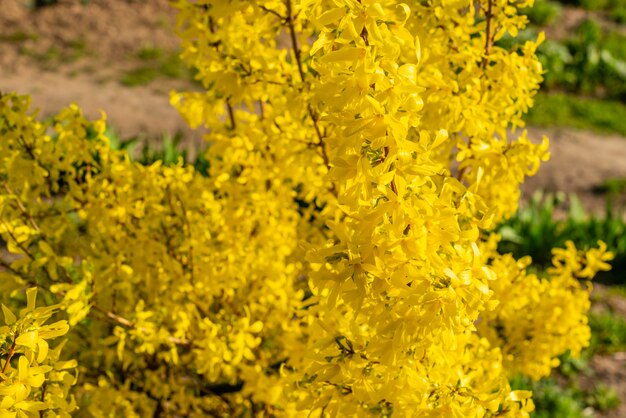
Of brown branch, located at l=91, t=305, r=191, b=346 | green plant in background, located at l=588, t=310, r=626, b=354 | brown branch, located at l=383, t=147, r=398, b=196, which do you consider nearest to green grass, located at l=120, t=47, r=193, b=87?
green plant in background, located at l=588, t=310, r=626, b=354

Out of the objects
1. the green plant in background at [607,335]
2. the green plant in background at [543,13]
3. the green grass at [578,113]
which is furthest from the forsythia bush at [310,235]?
the green plant in background at [543,13]

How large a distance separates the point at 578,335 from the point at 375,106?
1903 mm

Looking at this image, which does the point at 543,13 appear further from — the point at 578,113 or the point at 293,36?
the point at 293,36

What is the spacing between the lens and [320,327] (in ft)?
7.48

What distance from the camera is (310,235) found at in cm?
334

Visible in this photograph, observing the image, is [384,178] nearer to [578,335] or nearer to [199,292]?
[199,292]

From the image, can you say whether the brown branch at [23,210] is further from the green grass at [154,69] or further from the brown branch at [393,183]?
the green grass at [154,69]

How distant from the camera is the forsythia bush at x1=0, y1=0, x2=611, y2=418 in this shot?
1.66 meters

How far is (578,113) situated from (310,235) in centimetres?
625

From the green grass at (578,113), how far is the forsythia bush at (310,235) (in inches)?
222

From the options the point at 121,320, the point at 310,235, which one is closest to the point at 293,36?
the point at 310,235

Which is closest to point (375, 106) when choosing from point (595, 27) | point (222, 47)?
point (222, 47)

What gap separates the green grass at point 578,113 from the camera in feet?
27.7

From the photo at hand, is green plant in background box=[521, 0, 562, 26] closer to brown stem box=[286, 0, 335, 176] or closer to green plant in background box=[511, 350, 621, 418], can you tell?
green plant in background box=[511, 350, 621, 418]
